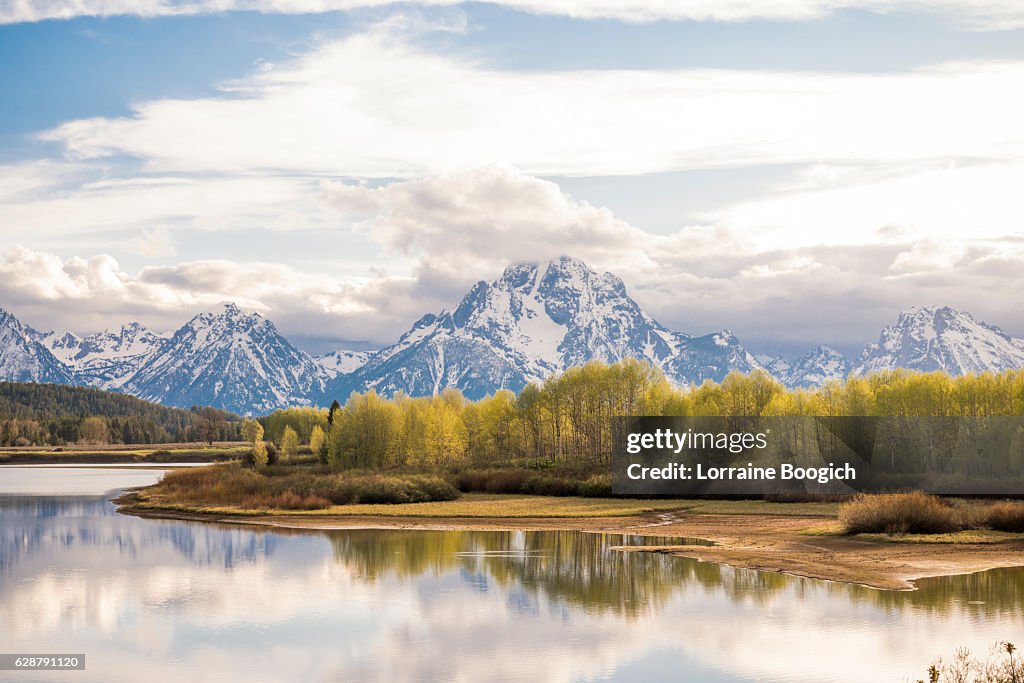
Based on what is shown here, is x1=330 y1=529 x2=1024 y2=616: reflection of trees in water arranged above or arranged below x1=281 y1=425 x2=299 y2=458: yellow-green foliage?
below

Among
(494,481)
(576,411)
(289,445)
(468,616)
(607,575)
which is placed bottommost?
(607,575)

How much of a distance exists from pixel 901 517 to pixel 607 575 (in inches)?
874

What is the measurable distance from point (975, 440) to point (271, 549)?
70337 mm

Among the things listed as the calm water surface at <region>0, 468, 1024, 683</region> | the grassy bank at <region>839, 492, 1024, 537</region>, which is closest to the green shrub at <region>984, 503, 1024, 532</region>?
the grassy bank at <region>839, 492, 1024, 537</region>

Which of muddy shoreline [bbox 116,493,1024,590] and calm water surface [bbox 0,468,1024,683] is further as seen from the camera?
muddy shoreline [bbox 116,493,1024,590]

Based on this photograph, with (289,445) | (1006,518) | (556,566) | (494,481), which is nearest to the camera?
(556,566)

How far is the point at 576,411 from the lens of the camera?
416ft

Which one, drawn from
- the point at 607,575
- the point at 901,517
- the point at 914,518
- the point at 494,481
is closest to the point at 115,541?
the point at 607,575

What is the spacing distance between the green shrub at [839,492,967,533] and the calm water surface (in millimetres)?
12983
